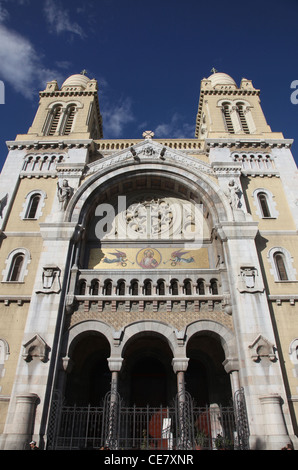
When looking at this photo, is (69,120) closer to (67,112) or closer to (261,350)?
(67,112)

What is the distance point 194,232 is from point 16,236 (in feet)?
33.9

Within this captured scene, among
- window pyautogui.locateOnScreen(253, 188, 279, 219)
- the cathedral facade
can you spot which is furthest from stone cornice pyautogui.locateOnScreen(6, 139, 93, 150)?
window pyautogui.locateOnScreen(253, 188, 279, 219)

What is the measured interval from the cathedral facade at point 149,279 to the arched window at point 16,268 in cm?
6

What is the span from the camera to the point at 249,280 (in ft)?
51.3

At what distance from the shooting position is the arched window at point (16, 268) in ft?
54.8

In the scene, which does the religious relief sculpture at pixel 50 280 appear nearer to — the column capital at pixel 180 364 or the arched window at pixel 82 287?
the arched window at pixel 82 287

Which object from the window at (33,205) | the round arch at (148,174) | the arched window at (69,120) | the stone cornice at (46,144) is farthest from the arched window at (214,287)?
the arched window at (69,120)

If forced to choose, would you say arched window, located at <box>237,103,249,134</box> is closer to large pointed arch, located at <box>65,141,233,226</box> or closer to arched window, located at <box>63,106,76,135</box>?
large pointed arch, located at <box>65,141,233,226</box>

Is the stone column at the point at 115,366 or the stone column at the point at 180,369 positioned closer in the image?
the stone column at the point at 180,369

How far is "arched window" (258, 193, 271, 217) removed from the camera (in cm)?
1927

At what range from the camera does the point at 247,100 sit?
26.6 meters

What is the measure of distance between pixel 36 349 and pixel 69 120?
18016 millimetres
